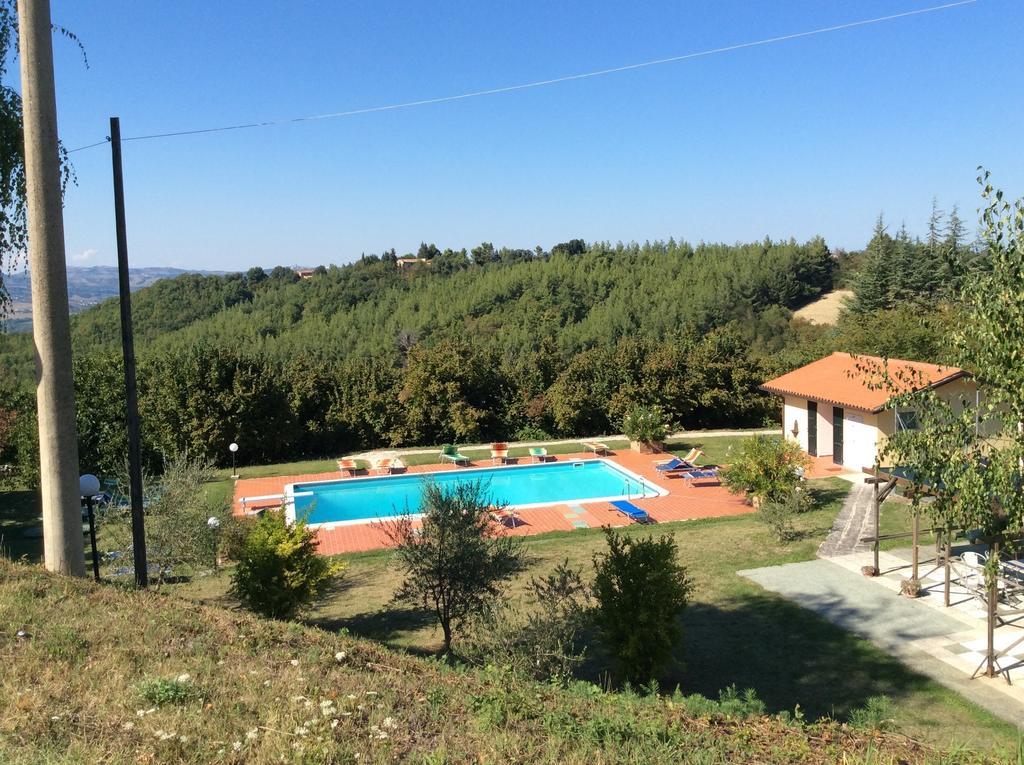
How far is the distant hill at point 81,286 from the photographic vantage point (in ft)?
24.8

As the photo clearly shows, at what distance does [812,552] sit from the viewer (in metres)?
12.9

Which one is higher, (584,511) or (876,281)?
(876,281)

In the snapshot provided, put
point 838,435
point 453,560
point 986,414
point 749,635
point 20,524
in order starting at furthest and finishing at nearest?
point 838,435 < point 20,524 < point 749,635 < point 453,560 < point 986,414

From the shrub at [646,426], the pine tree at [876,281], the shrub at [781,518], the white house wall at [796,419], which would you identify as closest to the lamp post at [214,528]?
the shrub at [781,518]

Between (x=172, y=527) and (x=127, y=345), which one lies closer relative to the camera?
(x=127, y=345)

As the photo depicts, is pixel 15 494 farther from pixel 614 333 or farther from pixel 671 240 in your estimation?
pixel 671 240

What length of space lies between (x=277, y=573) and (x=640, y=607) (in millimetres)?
4881

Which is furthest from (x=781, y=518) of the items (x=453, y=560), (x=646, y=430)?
(x=646, y=430)

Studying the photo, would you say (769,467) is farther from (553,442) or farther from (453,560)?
(553,442)

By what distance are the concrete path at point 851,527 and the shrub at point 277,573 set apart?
8.75m

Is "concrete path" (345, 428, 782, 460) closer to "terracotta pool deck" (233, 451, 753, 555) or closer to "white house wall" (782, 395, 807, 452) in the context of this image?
"white house wall" (782, 395, 807, 452)

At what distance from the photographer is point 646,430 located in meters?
23.2

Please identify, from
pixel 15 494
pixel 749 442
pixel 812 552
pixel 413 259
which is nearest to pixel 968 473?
pixel 812 552

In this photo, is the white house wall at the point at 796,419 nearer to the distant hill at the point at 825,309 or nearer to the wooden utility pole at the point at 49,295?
the wooden utility pole at the point at 49,295
